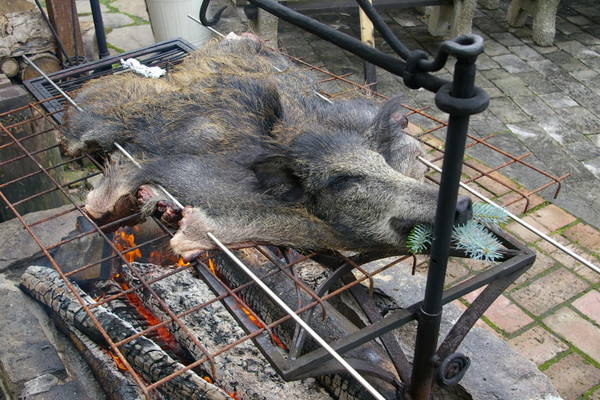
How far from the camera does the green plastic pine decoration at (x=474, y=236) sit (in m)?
1.69

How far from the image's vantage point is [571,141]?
461cm

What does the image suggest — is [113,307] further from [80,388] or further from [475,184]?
[475,184]

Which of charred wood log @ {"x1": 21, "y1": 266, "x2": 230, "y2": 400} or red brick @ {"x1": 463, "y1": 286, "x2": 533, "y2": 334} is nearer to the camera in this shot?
charred wood log @ {"x1": 21, "y1": 266, "x2": 230, "y2": 400}

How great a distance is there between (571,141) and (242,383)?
3413 mm

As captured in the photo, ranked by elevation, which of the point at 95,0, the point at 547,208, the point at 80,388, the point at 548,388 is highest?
the point at 95,0

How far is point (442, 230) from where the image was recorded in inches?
55.0

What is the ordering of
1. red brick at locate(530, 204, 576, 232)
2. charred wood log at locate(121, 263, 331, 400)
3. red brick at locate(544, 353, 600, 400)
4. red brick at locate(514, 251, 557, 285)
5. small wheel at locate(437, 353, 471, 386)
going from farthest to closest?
red brick at locate(530, 204, 576, 232), red brick at locate(514, 251, 557, 285), red brick at locate(544, 353, 600, 400), charred wood log at locate(121, 263, 331, 400), small wheel at locate(437, 353, 471, 386)

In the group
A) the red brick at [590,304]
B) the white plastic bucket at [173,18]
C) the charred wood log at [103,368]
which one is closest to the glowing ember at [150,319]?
the charred wood log at [103,368]

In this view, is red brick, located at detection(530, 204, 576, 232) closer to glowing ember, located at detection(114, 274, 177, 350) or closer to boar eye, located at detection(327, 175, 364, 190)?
boar eye, located at detection(327, 175, 364, 190)

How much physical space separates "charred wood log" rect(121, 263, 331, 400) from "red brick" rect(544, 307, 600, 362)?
1.48m

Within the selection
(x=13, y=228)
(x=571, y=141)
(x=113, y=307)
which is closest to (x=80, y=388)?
(x=113, y=307)

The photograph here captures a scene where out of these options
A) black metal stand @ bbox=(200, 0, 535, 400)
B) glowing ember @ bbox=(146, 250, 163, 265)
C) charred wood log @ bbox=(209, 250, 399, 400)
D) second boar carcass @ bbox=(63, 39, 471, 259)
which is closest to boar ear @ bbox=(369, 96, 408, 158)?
second boar carcass @ bbox=(63, 39, 471, 259)

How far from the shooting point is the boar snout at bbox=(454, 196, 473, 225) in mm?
1673

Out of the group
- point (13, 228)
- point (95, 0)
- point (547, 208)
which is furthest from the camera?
point (547, 208)
